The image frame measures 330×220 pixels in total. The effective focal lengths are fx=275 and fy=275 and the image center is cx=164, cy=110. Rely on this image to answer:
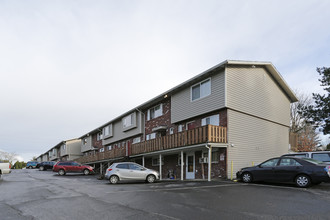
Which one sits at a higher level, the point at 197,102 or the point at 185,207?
the point at 197,102

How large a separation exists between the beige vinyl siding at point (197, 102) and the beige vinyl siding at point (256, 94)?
1.60ft

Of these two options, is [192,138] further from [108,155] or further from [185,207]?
[108,155]

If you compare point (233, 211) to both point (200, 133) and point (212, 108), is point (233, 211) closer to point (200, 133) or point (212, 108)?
point (200, 133)

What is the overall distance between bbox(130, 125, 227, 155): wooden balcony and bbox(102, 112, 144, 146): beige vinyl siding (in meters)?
5.80

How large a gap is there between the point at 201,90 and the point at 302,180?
9170 mm

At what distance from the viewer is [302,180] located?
1169 centimetres

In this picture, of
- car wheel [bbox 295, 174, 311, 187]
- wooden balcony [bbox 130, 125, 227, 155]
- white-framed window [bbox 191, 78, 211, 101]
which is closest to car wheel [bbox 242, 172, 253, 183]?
car wheel [bbox 295, 174, 311, 187]

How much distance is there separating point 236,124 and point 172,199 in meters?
9.38

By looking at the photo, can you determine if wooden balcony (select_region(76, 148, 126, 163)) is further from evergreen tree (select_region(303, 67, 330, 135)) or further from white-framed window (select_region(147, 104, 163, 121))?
evergreen tree (select_region(303, 67, 330, 135))

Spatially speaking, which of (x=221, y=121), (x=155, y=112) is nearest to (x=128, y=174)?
(x=221, y=121)

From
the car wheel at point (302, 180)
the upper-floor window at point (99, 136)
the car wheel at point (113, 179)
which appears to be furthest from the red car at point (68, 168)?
the car wheel at point (302, 180)

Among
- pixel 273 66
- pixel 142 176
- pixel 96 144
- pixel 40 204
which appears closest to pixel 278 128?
pixel 273 66

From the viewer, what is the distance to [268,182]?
1398cm

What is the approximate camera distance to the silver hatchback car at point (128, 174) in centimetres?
1702
